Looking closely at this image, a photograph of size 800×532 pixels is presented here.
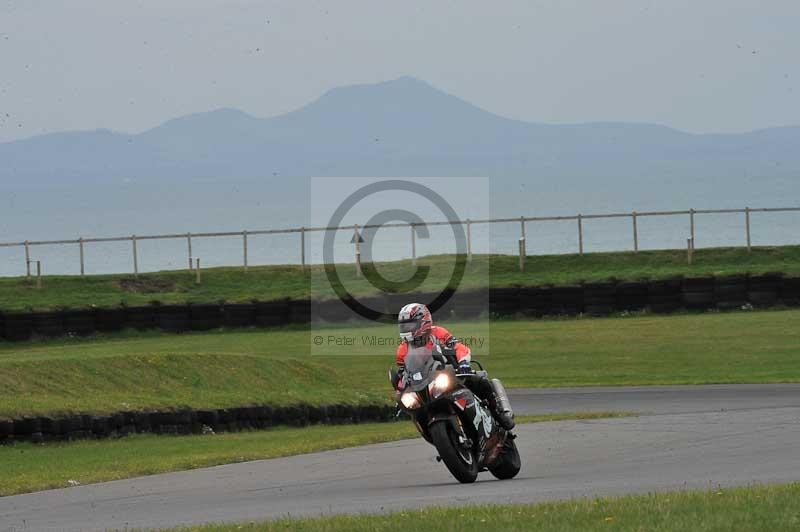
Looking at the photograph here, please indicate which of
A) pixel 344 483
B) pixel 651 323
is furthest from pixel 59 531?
pixel 651 323

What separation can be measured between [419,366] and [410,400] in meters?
0.35

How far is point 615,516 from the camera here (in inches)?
395

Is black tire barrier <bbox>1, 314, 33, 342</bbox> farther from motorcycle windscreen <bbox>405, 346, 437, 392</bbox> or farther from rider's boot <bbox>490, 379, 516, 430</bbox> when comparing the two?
motorcycle windscreen <bbox>405, 346, 437, 392</bbox>

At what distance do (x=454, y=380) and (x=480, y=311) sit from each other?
88.4 feet

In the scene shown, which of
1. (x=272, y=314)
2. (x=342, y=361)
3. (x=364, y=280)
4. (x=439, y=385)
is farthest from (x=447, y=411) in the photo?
(x=364, y=280)

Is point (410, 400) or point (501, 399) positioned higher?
point (410, 400)

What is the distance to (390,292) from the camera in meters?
42.6

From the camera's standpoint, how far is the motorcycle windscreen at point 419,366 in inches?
520

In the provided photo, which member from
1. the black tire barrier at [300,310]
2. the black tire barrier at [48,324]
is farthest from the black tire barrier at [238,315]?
the black tire barrier at [48,324]

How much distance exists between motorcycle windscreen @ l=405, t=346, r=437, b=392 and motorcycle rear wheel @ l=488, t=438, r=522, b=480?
4.66 ft

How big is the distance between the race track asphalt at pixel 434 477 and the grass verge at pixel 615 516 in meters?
0.91

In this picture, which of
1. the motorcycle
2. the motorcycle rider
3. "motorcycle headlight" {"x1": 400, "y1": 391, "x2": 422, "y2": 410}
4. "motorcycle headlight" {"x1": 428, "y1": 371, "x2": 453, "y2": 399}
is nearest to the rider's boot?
the motorcycle rider

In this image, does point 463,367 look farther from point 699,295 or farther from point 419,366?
point 699,295

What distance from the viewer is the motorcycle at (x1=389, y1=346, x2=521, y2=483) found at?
13141 millimetres
